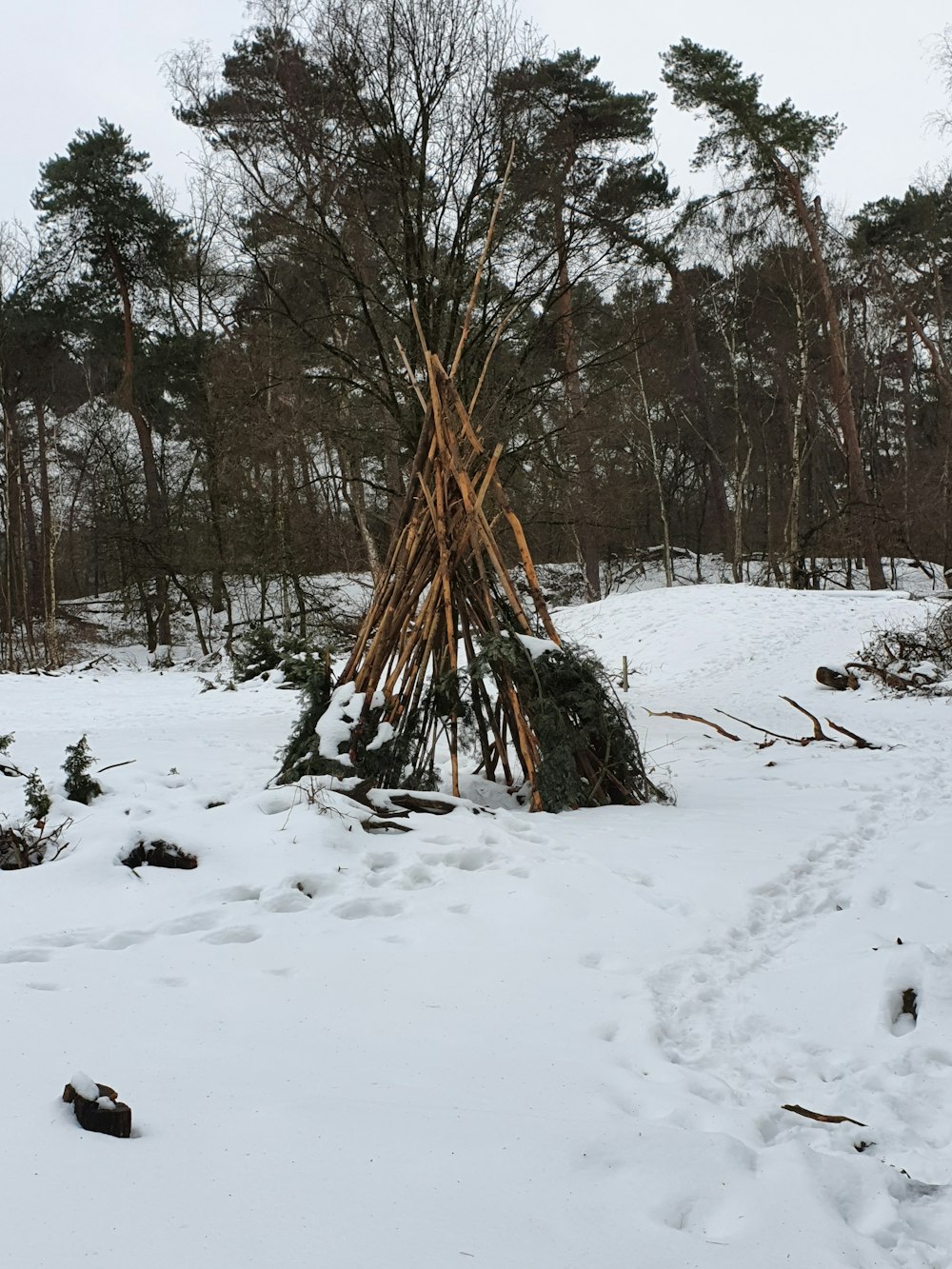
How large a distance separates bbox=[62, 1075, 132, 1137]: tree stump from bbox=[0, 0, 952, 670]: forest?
18.5 feet

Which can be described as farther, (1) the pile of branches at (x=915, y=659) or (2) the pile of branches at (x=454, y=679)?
(1) the pile of branches at (x=915, y=659)

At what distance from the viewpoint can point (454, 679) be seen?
406cm

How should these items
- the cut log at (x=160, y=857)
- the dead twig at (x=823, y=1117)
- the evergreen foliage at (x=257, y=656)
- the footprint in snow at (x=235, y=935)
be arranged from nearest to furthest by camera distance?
the dead twig at (x=823, y=1117), the footprint in snow at (x=235, y=935), the cut log at (x=160, y=857), the evergreen foliage at (x=257, y=656)

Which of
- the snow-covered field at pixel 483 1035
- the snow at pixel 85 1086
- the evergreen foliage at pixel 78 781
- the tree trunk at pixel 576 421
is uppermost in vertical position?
the tree trunk at pixel 576 421

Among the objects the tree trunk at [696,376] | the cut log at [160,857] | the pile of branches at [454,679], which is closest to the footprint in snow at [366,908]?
the cut log at [160,857]

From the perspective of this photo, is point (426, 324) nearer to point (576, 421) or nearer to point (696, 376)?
point (576, 421)

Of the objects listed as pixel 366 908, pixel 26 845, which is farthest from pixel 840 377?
pixel 26 845

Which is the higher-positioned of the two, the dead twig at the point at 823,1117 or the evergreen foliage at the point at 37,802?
the evergreen foliage at the point at 37,802

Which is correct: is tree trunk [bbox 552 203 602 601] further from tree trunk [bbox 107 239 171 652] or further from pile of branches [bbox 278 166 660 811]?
tree trunk [bbox 107 239 171 652]

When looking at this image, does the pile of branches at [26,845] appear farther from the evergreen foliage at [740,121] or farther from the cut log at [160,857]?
the evergreen foliage at [740,121]

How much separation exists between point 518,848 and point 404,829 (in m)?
→ 0.51

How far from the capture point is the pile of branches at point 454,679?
4.06 m

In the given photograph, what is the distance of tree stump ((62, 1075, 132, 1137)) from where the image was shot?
1.50 metres

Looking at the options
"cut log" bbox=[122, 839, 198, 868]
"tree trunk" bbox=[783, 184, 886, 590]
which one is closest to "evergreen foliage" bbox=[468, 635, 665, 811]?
"cut log" bbox=[122, 839, 198, 868]
